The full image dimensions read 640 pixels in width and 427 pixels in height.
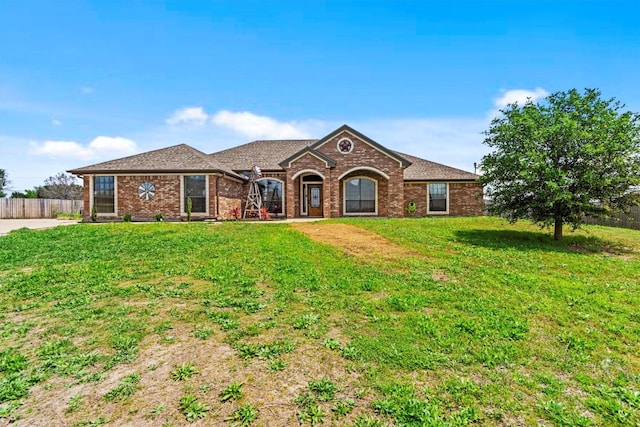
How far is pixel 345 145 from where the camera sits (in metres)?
20.2

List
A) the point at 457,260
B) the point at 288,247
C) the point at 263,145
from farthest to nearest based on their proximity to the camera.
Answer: the point at 263,145 < the point at 288,247 < the point at 457,260

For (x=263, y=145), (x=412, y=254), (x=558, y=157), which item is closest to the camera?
(x=412, y=254)

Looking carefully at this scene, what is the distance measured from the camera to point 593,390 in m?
3.23

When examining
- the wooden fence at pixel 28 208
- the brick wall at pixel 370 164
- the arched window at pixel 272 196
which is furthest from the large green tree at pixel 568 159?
the wooden fence at pixel 28 208

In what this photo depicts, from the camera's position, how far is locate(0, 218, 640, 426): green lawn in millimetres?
2967

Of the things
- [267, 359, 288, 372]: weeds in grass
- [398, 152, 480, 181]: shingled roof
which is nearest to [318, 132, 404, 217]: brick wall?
[398, 152, 480, 181]: shingled roof

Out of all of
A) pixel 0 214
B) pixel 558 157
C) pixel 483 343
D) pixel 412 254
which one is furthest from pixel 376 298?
pixel 0 214

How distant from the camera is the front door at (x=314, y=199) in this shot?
71.0 feet

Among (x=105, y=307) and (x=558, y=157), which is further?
(x=558, y=157)

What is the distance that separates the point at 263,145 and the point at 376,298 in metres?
22.6

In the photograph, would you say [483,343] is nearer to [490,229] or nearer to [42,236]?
[490,229]

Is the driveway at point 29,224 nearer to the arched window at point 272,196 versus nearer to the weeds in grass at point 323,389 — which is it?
the arched window at point 272,196

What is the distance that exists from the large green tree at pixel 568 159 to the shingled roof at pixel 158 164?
14458 mm

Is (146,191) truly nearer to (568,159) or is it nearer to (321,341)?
(321,341)
